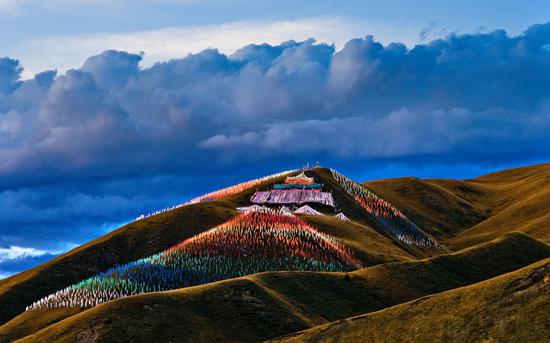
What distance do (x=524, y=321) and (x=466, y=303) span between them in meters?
9.65

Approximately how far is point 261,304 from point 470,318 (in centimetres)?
3841

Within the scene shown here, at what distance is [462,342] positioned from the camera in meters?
63.8

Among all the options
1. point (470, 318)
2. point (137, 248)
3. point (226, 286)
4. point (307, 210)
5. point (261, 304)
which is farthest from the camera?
point (307, 210)

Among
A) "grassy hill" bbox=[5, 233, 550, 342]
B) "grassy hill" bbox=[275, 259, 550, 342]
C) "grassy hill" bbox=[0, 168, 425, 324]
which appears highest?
"grassy hill" bbox=[0, 168, 425, 324]

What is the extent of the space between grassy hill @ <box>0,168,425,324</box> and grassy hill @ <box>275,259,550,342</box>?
253 feet

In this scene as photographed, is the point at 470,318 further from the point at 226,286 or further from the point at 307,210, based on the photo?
the point at 307,210

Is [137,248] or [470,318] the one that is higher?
[137,248]

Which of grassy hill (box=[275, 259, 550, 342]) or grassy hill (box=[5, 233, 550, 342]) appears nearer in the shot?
grassy hill (box=[275, 259, 550, 342])

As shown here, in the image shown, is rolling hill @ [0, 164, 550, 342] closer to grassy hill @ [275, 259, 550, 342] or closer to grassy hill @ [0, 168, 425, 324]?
grassy hill @ [0, 168, 425, 324]

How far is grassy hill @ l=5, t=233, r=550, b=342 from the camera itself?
3410 inches

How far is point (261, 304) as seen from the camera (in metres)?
98.9

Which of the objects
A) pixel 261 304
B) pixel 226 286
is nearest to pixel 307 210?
pixel 226 286

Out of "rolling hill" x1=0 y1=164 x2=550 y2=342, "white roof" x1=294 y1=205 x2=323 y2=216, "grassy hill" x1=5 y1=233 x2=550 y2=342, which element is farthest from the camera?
"white roof" x1=294 y1=205 x2=323 y2=216

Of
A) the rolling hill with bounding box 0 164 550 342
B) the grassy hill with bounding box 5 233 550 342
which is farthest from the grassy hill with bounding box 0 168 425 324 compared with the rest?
the grassy hill with bounding box 5 233 550 342
